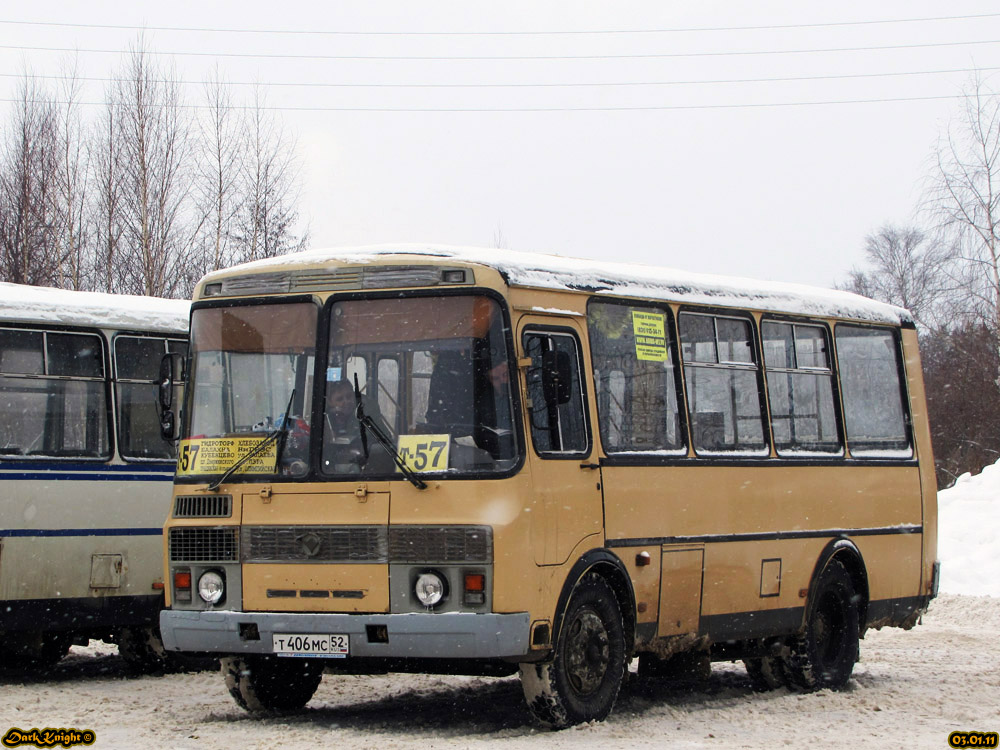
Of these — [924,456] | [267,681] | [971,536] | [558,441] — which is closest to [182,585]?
[267,681]

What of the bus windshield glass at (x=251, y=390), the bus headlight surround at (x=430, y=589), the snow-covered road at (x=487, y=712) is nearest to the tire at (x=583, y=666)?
the snow-covered road at (x=487, y=712)

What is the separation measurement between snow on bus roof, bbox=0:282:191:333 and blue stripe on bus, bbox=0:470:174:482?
1.22 metres

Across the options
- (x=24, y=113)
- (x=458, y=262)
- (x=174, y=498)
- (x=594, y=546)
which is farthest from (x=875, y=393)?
(x=24, y=113)

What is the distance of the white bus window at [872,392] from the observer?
43.4 ft

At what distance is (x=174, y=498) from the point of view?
1009 cm

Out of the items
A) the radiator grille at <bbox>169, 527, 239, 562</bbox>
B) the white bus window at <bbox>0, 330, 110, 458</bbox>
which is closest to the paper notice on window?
the radiator grille at <bbox>169, 527, 239, 562</bbox>

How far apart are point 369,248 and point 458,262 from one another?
818 mm

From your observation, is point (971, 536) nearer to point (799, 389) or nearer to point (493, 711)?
point (799, 389)

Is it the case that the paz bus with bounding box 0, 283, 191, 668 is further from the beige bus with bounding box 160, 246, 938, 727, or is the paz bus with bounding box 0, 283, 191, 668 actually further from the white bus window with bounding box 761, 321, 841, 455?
the white bus window with bounding box 761, 321, 841, 455

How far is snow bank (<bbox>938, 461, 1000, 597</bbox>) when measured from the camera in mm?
21000

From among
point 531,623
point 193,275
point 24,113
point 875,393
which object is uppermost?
point 24,113

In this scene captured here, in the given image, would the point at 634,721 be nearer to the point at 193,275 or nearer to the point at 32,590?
the point at 32,590

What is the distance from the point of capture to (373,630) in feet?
30.2

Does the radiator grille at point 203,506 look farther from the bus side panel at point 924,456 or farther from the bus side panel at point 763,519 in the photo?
the bus side panel at point 924,456
